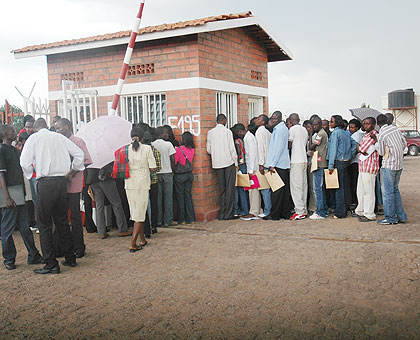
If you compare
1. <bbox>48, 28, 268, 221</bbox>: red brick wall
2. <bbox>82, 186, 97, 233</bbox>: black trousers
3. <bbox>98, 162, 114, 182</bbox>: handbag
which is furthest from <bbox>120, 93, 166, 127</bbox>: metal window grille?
<bbox>98, 162, 114, 182</bbox>: handbag

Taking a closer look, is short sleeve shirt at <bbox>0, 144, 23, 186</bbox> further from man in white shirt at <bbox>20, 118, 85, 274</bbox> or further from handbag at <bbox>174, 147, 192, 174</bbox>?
handbag at <bbox>174, 147, 192, 174</bbox>

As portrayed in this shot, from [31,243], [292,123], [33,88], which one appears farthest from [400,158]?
[33,88]

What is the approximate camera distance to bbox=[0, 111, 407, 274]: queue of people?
20.0 ft

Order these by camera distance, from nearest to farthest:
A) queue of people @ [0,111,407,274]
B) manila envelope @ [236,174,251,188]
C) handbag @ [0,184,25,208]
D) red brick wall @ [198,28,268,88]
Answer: queue of people @ [0,111,407,274]
handbag @ [0,184,25,208]
red brick wall @ [198,28,268,88]
manila envelope @ [236,174,251,188]

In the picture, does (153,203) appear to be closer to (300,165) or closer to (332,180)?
(300,165)

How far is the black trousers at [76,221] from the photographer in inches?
260

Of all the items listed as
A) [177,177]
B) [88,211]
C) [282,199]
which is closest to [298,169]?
[282,199]

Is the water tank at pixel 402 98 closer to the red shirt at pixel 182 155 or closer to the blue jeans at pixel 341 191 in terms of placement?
the blue jeans at pixel 341 191

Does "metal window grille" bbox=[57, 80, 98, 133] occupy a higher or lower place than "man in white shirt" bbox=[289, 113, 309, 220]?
higher

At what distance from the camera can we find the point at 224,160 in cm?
898

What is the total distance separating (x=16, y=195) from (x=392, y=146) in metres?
6.02

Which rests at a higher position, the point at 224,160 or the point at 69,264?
the point at 224,160

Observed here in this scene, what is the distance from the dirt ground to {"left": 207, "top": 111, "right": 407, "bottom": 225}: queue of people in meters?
1.20

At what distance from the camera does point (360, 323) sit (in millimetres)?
4105
